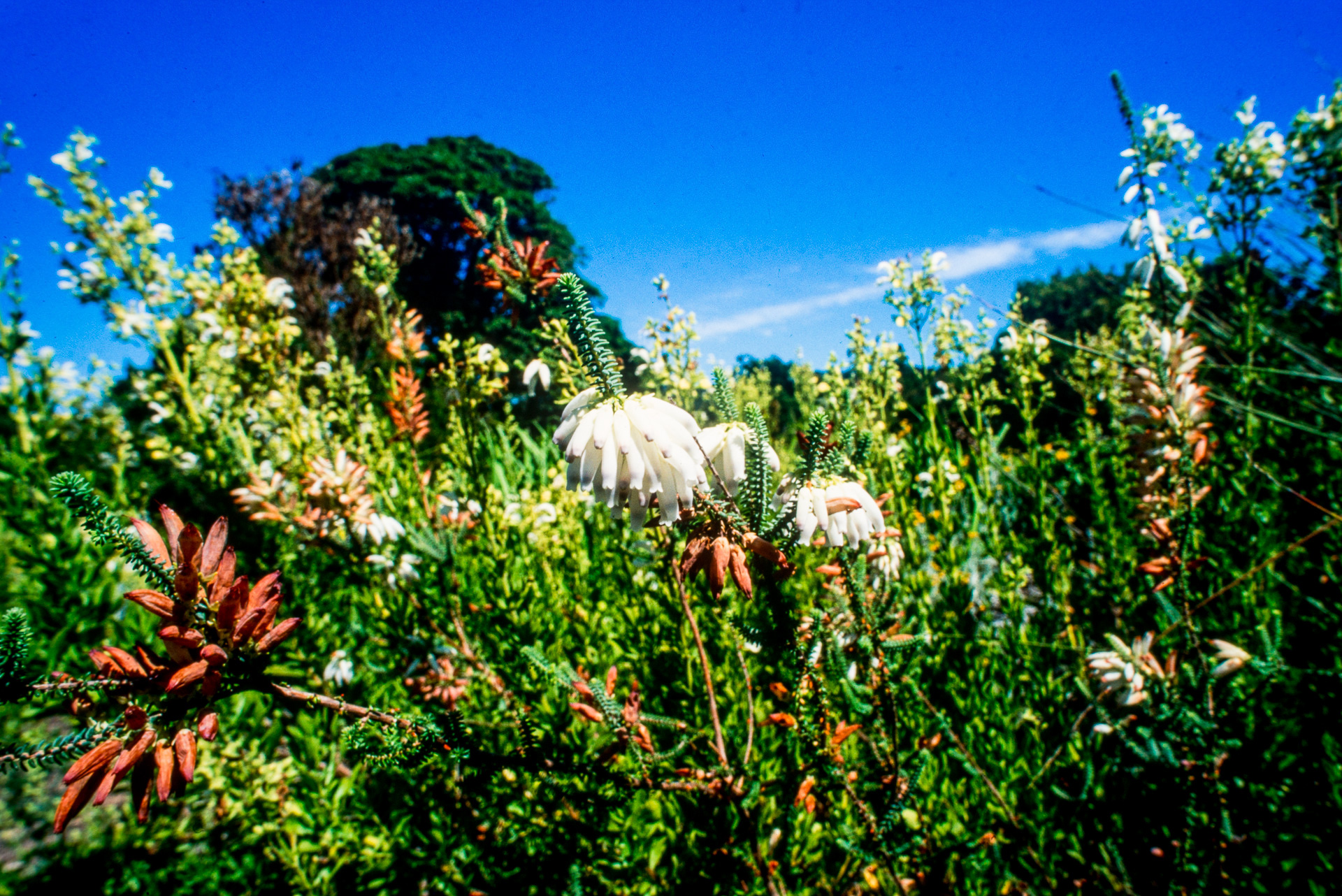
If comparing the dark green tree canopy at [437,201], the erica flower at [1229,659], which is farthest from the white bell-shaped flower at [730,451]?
the dark green tree canopy at [437,201]

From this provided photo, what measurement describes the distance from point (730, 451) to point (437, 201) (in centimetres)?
1533

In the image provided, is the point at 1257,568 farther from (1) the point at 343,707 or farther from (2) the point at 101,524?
(2) the point at 101,524

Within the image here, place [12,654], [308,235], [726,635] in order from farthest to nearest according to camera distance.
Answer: [308,235]
[726,635]
[12,654]

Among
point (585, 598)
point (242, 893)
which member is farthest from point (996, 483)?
point (242, 893)

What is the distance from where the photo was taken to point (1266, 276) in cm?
247

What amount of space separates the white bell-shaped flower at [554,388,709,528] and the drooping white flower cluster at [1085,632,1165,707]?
1.31m

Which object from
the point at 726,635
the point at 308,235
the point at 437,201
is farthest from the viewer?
the point at 437,201

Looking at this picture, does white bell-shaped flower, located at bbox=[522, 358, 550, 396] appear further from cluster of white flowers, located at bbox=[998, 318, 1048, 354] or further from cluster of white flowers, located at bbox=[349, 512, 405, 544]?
cluster of white flowers, located at bbox=[998, 318, 1048, 354]

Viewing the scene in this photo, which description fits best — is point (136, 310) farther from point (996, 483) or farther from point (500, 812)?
point (996, 483)

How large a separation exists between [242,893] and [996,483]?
3056 millimetres

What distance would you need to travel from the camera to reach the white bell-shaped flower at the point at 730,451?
2.23ft

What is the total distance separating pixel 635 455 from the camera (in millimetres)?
556

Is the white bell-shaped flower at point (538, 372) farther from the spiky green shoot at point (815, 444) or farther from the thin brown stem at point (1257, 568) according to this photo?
the thin brown stem at point (1257, 568)

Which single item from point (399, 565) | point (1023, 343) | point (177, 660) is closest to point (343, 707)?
point (177, 660)
